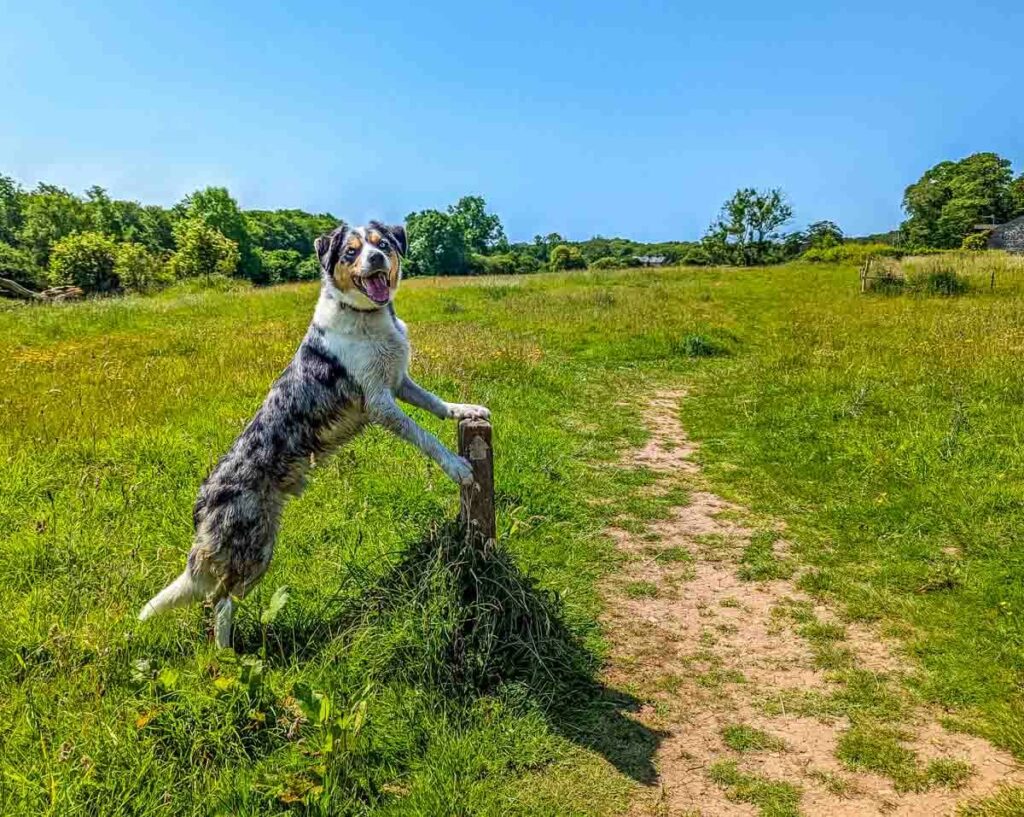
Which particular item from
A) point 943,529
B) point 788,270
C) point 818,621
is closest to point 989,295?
point 788,270

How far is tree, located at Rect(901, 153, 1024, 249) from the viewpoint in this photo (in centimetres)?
6284

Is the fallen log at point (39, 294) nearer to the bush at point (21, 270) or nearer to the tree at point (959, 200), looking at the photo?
the bush at point (21, 270)

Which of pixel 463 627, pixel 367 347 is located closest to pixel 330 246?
pixel 367 347

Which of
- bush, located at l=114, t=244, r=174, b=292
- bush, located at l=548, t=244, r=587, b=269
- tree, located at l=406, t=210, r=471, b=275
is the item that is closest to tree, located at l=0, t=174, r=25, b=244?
bush, located at l=114, t=244, r=174, b=292

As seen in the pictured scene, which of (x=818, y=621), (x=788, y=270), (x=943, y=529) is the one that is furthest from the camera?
(x=788, y=270)

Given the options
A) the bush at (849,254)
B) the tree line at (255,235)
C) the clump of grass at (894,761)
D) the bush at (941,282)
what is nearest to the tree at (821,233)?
the tree line at (255,235)

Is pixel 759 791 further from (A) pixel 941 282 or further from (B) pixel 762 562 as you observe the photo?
(A) pixel 941 282

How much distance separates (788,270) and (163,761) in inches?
1470

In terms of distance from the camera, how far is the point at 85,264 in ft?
159

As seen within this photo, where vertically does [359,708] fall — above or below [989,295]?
below

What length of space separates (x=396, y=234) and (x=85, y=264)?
56819mm

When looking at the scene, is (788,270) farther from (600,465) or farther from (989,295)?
(600,465)

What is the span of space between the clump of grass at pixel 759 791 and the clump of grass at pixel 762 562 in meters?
2.22

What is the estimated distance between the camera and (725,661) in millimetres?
4164
